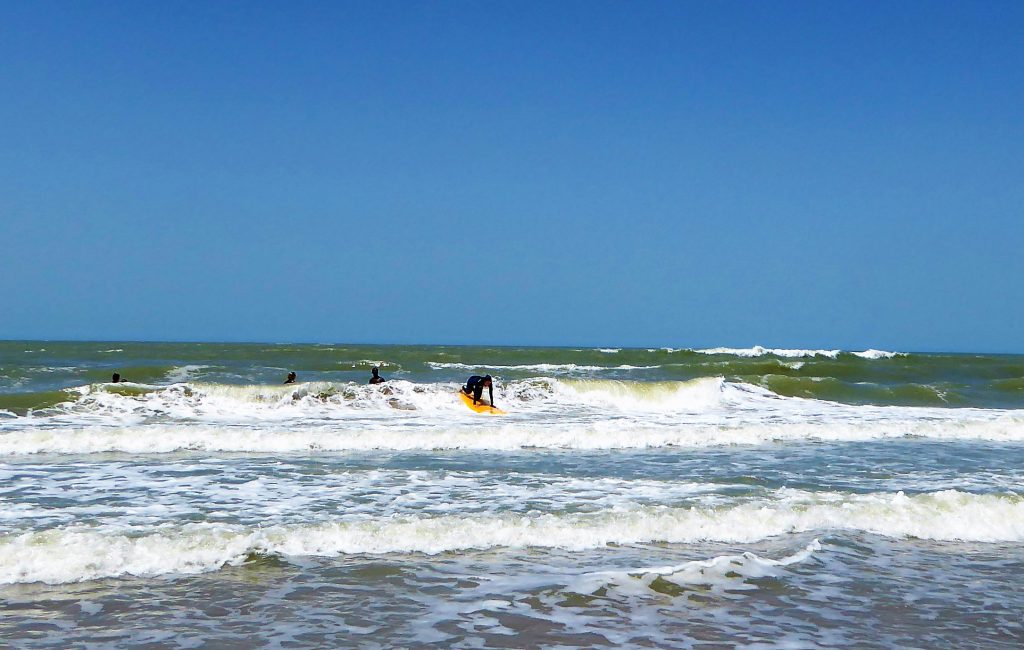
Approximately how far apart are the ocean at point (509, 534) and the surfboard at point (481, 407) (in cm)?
266

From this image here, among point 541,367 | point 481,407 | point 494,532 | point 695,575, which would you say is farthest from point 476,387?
point 541,367

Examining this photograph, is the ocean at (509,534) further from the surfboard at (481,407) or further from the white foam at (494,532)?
the surfboard at (481,407)

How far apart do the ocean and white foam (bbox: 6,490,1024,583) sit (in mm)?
31

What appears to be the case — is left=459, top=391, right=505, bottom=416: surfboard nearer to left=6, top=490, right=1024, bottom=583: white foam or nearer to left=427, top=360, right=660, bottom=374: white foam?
left=6, top=490, right=1024, bottom=583: white foam

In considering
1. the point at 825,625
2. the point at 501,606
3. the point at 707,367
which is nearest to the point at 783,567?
the point at 825,625

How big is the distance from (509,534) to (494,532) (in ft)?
0.47

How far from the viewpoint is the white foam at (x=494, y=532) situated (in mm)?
6348

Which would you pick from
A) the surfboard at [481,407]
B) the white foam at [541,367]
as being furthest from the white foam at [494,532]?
the white foam at [541,367]

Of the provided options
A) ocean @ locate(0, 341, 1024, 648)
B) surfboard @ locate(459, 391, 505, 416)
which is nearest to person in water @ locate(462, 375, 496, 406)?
surfboard @ locate(459, 391, 505, 416)

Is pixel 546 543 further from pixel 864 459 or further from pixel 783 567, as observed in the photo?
pixel 864 459

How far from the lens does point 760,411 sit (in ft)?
70.9

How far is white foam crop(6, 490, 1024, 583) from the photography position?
250 inches

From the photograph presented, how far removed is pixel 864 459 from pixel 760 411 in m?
8.85

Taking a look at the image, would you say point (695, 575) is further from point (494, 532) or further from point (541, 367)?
point (541, 367)
